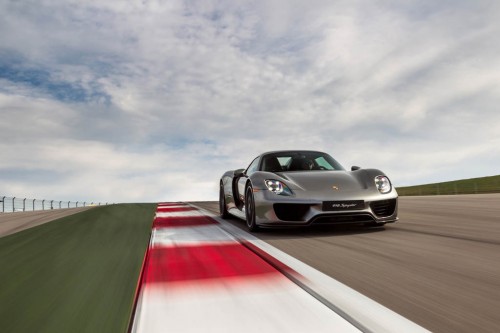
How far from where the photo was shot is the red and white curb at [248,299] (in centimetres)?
210

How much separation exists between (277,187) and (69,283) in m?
3.23

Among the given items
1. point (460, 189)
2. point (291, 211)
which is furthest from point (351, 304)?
point (460, 189)

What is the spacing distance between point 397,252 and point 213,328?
2415mm

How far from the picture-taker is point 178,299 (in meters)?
2.66

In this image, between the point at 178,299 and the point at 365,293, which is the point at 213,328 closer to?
the point at 178,299

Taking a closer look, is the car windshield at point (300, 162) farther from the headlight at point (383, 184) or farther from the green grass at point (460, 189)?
the green grass at point (460, 189)

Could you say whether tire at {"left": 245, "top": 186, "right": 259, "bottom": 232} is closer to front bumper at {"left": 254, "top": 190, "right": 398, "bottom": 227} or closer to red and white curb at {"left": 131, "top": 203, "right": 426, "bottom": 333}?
front bumper at {"left": 254, "top": 190, "right": 398, "bottom": 227}

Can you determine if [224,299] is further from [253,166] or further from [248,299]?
[253,166]

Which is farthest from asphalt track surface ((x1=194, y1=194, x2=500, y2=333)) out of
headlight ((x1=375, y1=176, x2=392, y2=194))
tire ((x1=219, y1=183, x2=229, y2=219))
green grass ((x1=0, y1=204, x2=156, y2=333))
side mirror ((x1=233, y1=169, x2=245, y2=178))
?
tire ((x1=219, y1=183, x2=229, y2=219))

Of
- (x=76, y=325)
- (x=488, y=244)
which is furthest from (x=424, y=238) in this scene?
(x=76, y=325)

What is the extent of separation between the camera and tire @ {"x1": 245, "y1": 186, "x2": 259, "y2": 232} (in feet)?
20.6

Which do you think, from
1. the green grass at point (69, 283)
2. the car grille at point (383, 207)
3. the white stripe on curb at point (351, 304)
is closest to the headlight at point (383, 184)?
the car grille at point (383, 207)

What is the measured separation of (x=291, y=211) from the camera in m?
5.71

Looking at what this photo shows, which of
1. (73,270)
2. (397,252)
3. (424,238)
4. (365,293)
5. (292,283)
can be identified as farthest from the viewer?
(424,238)
